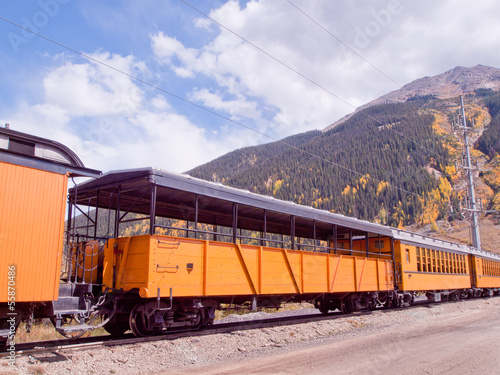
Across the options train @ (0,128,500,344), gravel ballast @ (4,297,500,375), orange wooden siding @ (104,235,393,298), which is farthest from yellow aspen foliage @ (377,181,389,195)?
gravel ballast @ (4,297,500,375)

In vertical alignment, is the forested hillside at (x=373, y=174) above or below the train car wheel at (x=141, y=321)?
above

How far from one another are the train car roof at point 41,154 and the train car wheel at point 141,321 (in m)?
3.20

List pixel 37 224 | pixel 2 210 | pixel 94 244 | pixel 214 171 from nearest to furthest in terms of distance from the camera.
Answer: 1. pixel 2 210
2. pixel 37 224
3. pixel 94 244
4. pixel 214 171

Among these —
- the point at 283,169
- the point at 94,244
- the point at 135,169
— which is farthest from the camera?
the point at 283,169

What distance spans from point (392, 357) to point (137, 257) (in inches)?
231

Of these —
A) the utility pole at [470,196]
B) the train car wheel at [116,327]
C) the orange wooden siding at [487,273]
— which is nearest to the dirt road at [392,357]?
the train car wheel at [116,327]

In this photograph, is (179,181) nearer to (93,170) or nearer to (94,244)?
(93,170)

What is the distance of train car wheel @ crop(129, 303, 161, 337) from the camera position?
9.12 metres

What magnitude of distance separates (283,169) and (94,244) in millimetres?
114679

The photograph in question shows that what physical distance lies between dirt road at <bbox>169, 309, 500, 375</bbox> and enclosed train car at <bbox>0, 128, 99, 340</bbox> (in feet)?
9.55

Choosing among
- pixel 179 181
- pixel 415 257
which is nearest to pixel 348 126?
pixel 415 257

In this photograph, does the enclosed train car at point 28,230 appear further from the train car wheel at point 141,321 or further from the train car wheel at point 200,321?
the train car wheel at point 200,321

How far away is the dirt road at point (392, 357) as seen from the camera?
720 centimetres

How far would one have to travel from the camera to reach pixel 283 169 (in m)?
124
